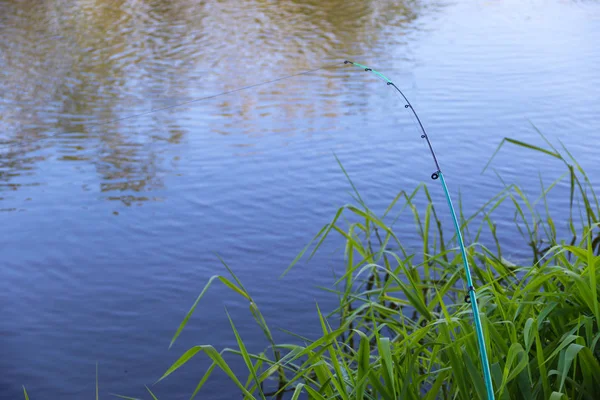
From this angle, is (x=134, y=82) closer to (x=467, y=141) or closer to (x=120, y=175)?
(x=120, y=175)

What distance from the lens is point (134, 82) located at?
640 centimetres

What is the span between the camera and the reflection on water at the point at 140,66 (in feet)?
16.1

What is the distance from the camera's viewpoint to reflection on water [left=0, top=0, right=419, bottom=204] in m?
4.92

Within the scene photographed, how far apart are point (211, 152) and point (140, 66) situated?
2.44 metres

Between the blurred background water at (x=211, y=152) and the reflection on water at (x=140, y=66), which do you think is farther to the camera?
the reflection on water at (x=140, y=66)

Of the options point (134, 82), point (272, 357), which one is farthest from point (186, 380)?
point (134, 82)

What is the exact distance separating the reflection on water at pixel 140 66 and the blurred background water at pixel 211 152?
28 mm

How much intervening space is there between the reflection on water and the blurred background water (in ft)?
0.09

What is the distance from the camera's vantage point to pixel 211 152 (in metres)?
4.86

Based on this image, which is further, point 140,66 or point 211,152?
point 140,66

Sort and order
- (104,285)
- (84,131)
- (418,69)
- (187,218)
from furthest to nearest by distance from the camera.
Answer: (418,69) → (84,131) → (187,218) → (104,285)

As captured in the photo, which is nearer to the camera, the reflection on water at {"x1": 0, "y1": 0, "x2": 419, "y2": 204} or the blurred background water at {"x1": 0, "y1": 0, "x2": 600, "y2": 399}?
the blurred background water at {"x1": 0, "y1": 0, "x2": 600, "y2": 399}

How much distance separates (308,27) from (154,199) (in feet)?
16.7

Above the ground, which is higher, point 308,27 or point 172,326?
point 308,27
